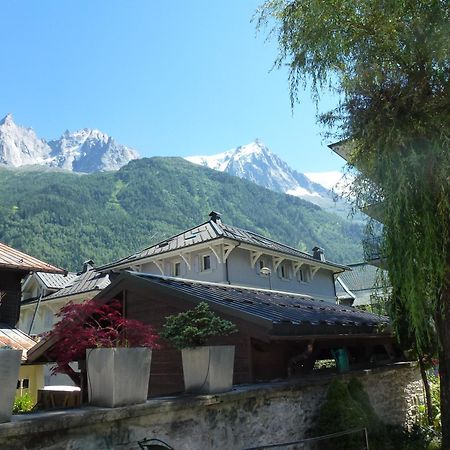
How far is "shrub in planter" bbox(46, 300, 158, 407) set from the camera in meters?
4.77

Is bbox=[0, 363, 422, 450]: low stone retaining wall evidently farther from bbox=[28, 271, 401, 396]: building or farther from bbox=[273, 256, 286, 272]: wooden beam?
bbox=[273, 256, 286, 272]: wooden beam

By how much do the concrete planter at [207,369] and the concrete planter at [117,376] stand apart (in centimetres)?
103

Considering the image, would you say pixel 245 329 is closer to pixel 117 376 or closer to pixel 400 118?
pixel 117 376

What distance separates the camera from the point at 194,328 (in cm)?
597

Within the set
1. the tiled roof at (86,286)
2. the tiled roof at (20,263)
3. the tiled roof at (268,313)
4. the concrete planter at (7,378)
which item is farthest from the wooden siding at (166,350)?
the tiled roof at (86,286)

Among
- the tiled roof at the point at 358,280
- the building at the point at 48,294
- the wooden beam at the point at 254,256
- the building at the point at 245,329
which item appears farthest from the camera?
the tiled roof at the point at 358,280

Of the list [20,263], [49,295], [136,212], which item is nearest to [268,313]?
[20,263]

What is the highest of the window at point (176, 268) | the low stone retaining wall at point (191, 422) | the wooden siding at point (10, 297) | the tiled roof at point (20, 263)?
the window at point (176, 268)

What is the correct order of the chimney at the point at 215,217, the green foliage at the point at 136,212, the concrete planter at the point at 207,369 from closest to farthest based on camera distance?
the concrete planter at the point at 207,369 < the chimney at the point at 215,217 < the green foliage at the point at 136,212

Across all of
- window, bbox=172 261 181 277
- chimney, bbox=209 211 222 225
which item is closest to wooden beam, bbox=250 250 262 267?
chimney, bbox=209 211 222 225

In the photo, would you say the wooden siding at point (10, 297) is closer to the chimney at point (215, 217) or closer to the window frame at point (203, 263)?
the window frame at point (203, 263)

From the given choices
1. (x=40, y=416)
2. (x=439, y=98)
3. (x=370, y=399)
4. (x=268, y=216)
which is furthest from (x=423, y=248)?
(x=268, y=216)

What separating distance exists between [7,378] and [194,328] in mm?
2526

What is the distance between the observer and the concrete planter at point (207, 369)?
5.90 m
